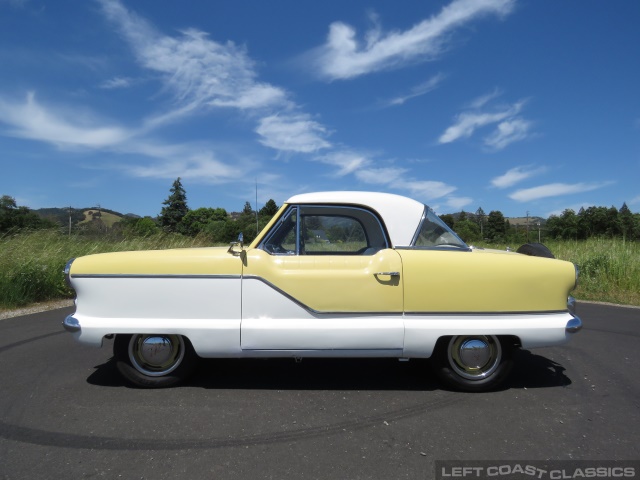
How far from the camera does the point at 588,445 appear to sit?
252 cm

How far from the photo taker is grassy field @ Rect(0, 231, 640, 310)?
8023 mm

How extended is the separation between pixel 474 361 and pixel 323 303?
4.33 feet

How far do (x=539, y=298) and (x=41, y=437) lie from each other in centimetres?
365

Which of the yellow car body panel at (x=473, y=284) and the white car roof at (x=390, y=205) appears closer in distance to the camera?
the yellow car body panel at (x=473, y=284)

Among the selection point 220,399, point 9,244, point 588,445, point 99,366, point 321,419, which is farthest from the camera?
point 9,244

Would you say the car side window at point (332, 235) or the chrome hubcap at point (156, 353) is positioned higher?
the car side window at point (332, 235)

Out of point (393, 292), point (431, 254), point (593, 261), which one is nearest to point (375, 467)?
point (393, 292)

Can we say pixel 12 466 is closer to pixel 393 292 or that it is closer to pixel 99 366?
pixel 99 366

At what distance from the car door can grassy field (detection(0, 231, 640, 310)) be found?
688 centimetres

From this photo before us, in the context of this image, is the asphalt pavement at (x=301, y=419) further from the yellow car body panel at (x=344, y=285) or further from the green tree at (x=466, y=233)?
the green tree at (x=466, y=233)

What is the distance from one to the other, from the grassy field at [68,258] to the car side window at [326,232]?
6.90 meters

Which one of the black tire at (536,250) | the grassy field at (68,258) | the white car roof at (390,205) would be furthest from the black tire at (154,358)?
the grassy field at (68,258)

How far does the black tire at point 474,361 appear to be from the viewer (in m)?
3.29

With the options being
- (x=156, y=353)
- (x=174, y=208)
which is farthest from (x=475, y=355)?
(x=174, y=208)
